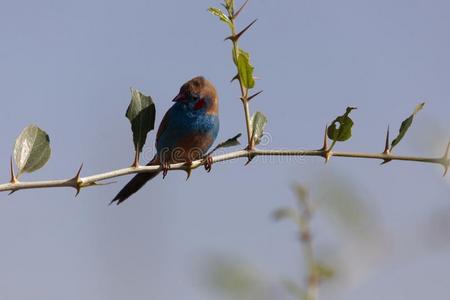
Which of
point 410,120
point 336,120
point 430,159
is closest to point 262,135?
point 336,120

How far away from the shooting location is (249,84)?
239 cm

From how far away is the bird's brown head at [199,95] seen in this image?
19.8 ft

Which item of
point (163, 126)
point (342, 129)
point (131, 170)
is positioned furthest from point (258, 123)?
point (163, 126)

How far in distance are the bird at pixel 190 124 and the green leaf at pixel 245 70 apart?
11.5ft

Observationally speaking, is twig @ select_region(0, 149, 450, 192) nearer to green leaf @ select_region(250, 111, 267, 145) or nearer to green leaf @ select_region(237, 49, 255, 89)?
green leaf @ select_region(237, 49, 255, 89)

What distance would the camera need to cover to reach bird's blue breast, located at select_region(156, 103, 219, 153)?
6.02 meters

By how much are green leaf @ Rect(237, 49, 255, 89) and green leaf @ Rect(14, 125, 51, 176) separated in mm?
703

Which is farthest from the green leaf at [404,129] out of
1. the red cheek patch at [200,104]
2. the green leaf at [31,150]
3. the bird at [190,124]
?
the red cheek patch at [200,104]

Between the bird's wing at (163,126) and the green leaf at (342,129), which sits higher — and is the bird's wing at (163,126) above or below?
below

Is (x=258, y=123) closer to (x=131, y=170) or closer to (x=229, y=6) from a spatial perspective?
(x=229, y=6)

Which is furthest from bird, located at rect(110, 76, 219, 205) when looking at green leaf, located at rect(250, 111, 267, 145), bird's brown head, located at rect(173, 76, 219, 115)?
green leaf, located at rect(250, 111, 267, 145)

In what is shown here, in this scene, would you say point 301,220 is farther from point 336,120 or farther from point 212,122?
point 212,122

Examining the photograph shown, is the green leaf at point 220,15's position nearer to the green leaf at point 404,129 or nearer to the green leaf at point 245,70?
the green leaf at point 245,70

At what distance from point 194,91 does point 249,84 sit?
373cm
